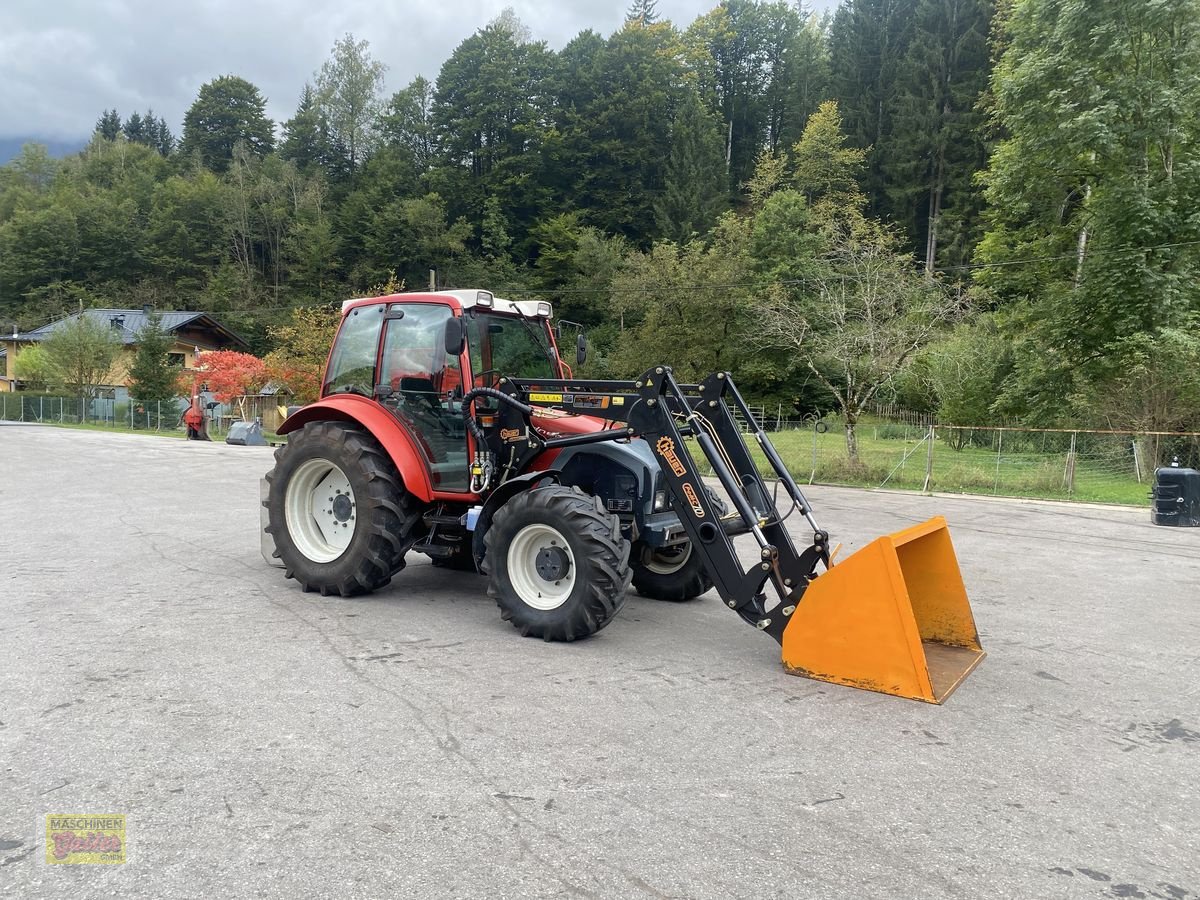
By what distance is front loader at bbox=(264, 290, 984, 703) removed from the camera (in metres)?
5.09

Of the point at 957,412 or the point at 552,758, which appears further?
the point at 957,412

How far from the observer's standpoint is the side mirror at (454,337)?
243 inches

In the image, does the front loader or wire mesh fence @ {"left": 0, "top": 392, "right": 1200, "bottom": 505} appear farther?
wire mesh fence @ {"left": 0, "top": 392, "right": 1200, "bottom": 505}

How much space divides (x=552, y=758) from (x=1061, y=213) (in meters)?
29.3

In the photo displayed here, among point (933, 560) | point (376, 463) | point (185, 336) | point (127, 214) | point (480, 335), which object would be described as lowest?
point (933, 560)

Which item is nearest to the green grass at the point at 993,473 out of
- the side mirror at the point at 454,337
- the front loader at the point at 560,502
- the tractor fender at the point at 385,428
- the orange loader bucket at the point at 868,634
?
the front loader at the point at 560,502

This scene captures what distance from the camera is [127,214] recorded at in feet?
265

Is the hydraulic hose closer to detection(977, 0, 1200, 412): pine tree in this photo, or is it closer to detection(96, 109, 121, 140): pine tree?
detection(977, 0, 1200, 412): pine tree

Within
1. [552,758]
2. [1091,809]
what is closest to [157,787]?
[552,758]

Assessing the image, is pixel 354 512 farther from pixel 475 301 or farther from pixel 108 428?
pixel 108 428

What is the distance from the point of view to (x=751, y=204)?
192 feet

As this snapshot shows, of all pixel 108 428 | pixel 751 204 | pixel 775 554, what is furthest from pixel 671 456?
pixel 751 204

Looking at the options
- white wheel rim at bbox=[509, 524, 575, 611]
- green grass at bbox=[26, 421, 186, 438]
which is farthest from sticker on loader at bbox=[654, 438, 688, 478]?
green grass at bbox=[26, 421, 186, 438]

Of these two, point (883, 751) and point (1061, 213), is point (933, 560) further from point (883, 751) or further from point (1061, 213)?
point (1061, 213)
